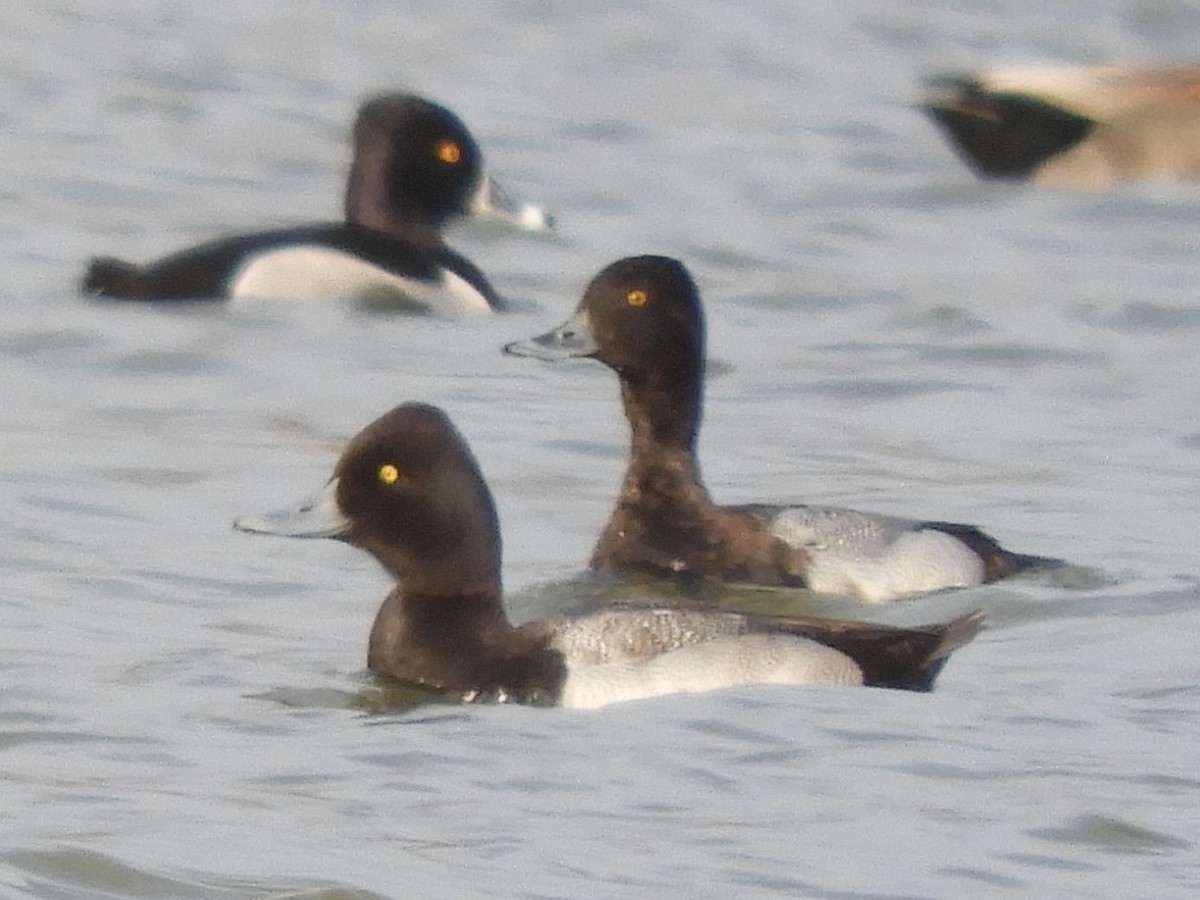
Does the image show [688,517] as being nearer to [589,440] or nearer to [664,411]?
[664,411]

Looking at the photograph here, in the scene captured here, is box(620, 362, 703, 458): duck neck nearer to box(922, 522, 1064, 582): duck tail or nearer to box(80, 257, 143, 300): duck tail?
box(922, 522, 1064, 582): duck tail

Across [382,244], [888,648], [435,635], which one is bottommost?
[435,635]

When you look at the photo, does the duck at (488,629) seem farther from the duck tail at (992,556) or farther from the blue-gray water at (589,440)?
the duck tail at (992,556)

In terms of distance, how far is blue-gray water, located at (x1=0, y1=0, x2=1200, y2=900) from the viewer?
7.30 meters

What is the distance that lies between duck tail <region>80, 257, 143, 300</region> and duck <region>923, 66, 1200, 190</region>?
→ 4.90 m

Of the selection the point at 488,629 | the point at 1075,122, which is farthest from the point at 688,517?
the point at 1075,122

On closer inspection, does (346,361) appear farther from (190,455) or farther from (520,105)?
(520,105)

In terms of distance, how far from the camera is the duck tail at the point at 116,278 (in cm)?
1441

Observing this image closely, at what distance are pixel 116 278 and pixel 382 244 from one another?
3.52 ft

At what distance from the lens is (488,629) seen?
28.5 feet

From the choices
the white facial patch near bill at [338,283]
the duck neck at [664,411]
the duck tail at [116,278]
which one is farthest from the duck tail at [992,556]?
the duck tail at [116,278]

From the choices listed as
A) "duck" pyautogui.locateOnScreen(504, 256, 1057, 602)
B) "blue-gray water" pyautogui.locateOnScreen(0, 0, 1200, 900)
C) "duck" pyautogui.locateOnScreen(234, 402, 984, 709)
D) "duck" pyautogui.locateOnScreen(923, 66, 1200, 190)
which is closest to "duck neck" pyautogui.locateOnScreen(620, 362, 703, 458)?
"duck" pyautogui.locateOnScreen(504, 256, 1057, 602)

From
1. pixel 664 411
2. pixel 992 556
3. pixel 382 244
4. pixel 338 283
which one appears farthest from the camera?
pixel 382 244

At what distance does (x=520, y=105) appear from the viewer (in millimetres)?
20422
